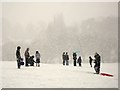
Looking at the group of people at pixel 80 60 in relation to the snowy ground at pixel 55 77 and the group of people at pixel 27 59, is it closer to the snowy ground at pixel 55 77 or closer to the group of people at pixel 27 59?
the snowy ground at pixel 55 77

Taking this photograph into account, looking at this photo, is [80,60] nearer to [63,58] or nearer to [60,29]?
[63,58]

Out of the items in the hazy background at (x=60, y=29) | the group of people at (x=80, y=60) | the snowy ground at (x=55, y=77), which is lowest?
the snowy ground at (x=55, y=77)

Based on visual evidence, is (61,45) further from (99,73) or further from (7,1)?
(7,1)

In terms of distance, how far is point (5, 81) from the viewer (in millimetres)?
7012

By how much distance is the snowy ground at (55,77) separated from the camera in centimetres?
698

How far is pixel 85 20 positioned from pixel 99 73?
1039 mm

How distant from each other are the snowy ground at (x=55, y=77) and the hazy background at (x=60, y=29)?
0.52 feet

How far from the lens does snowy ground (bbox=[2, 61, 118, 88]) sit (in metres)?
6.98

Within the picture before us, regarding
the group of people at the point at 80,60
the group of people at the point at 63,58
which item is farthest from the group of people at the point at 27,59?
the group of people at the point at 80,60

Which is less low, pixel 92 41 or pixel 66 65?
pixel 92 41

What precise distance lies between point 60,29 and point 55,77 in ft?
3.01

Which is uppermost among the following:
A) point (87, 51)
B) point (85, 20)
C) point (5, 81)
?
point (85, 20)

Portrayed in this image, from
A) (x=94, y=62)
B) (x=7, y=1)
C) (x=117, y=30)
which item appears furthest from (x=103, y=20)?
(x=7, y=1)

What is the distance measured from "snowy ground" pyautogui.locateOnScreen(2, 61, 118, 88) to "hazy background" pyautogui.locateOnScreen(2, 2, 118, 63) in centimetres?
16
